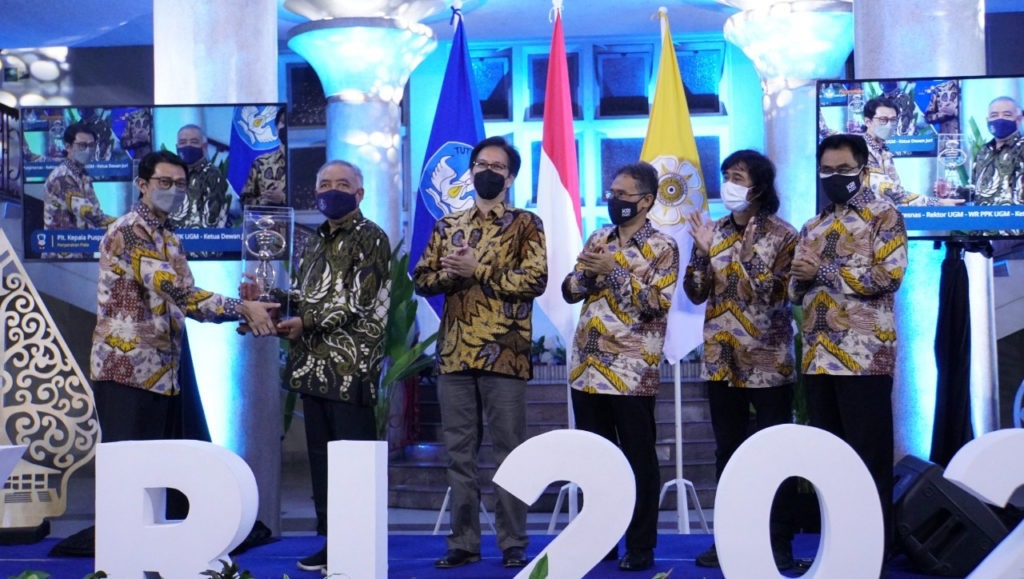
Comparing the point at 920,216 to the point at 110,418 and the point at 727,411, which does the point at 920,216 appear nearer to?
the point at 727,411

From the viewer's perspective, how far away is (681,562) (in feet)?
12.4

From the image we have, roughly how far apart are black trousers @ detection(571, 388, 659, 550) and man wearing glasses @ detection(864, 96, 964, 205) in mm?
1390

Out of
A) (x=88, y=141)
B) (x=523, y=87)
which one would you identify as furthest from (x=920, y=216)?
(x=523, y=87)

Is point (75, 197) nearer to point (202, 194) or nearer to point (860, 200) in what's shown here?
point (202, 194)

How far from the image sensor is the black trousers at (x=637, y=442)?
144 inches

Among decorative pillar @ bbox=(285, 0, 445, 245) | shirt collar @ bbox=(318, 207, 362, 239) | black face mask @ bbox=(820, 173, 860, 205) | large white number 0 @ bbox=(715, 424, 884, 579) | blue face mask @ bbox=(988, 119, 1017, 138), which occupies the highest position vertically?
decorative pillar @ bbox=(285, 0, 445, 245)

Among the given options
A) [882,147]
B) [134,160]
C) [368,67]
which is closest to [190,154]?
[134,160]

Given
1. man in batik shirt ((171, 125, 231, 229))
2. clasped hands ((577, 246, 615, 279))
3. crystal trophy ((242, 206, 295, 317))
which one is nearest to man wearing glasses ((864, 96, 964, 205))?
clasped hands ((577, 246, 615, 279))

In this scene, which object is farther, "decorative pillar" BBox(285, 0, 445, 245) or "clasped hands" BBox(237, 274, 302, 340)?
"decorative pillar" BBox(285, 0, 445, 245)

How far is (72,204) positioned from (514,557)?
7.26ft

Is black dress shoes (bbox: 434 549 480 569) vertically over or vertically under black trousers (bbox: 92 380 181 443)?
under

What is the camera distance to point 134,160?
15.2ft

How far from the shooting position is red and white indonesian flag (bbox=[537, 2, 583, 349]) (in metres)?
5.45

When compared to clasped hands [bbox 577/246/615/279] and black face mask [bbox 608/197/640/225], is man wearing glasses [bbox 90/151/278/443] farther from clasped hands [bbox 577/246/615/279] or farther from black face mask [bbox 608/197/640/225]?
black face mask [bbox 608/197/640/225]
